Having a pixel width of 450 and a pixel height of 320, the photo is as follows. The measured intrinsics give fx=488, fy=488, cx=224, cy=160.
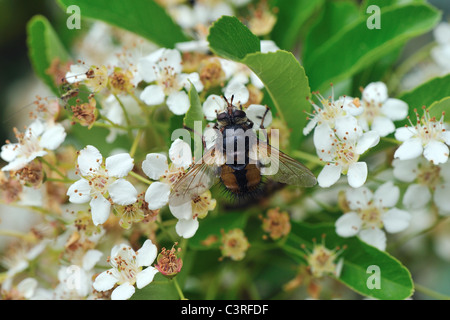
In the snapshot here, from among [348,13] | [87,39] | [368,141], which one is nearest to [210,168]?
[368,141]

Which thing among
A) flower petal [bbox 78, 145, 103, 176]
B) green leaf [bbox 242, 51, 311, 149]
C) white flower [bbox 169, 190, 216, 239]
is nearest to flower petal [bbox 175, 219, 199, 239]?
white flower [bbox 169, 190, 216, 239]

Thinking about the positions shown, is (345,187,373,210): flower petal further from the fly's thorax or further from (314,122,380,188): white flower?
the fly's thorax

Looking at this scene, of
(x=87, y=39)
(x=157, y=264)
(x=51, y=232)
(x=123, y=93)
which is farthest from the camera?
(x=87, y=39)

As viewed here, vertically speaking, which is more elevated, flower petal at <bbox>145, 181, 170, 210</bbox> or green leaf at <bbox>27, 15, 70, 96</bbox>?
green leaf at <bbox>27, 15, 70, 96</bbox>

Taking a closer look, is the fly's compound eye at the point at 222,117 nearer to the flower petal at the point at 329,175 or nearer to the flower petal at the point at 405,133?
the flower petal at the point at 329,175

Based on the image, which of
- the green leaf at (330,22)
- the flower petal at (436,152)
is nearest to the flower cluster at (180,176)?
the flower petal at (436,152)

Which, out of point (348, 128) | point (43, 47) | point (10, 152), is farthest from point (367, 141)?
point (43, 47)
